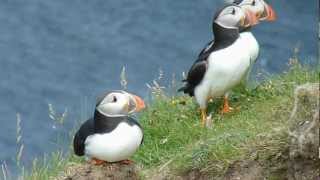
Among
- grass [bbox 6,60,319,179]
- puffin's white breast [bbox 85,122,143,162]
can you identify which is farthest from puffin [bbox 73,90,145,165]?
grass [bbox 6,60,319,179]

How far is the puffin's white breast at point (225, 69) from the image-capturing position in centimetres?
774

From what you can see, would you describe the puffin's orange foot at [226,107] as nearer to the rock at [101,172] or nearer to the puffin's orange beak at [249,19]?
the puffin's orange beak at [249,19]

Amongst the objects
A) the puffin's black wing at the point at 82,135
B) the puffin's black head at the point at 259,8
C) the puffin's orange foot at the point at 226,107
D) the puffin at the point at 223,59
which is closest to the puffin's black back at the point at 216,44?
the puffin at the point at 223,59

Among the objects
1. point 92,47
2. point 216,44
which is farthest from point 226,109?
point 92,47

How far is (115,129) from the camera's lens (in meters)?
6.34

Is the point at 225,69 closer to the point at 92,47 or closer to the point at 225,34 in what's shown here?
the point at 225,34

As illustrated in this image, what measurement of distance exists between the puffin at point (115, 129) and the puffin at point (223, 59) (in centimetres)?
138

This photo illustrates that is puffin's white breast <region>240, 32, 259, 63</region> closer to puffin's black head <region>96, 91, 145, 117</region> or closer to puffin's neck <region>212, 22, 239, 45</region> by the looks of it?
puffin's neck <region>212, 22, 239, 45</region>

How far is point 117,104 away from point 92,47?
28.8 ft

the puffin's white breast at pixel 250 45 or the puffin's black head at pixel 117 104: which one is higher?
the puffin's black head at pixel 117 104

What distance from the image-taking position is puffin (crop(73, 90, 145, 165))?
630 centimetres

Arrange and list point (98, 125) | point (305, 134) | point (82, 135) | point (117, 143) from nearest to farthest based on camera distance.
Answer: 1. point (305, 134)
2. point (117, 143)
3. point (98, 125)
4. point (82, 135)

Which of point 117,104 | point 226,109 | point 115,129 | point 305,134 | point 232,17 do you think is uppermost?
point 305,134

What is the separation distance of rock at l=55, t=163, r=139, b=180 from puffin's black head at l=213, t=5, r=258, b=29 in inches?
64.2
